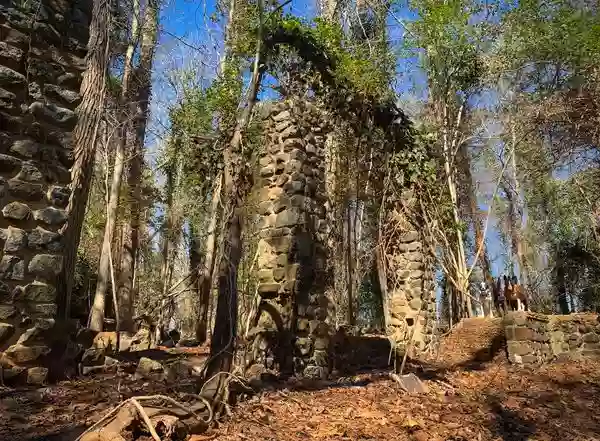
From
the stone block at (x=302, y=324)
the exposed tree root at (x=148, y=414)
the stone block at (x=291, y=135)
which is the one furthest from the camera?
the stone block at (x=291, y=135)

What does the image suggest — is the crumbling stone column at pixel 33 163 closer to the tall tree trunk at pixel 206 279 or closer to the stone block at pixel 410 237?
the tall tree trunk at pixel 206 279

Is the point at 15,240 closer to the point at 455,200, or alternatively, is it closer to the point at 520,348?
the point at 520,348

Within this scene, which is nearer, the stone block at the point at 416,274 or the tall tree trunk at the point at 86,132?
the tall tree trunk at the point at 86,132

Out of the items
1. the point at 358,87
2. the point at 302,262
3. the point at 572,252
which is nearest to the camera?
the point at 302,262

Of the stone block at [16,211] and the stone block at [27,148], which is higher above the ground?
the stone block at [27,148]

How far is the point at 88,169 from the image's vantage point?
4.53m

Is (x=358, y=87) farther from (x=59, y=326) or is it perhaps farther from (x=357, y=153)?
(x=59, y=326)

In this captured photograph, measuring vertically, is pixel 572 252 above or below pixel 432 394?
above

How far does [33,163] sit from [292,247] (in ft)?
11.0

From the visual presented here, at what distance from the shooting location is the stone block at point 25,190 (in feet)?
13.3

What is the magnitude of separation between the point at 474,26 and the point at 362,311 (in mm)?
10292

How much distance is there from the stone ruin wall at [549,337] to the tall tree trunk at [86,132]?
22.4 ft

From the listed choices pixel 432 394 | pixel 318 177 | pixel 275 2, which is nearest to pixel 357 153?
pixel 318 177

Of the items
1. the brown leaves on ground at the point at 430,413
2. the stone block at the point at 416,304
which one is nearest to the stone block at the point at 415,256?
the stone block at the point at 416,304
